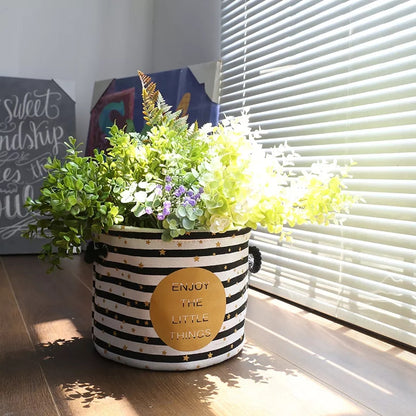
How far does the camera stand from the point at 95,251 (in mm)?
826

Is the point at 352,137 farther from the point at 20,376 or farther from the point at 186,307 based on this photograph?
the point at 20,376

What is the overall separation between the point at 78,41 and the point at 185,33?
0.50 m

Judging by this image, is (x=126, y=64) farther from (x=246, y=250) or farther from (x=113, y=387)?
(x=113, y=387)

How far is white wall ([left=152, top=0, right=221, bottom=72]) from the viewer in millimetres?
1915

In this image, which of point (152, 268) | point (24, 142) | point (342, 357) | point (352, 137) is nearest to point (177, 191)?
point (152, 268)

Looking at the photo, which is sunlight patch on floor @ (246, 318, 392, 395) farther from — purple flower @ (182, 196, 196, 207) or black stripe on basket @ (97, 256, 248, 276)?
purple flower @ (182, 196, 196, 207)

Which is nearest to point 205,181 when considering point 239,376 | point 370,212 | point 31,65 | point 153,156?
point 153,156

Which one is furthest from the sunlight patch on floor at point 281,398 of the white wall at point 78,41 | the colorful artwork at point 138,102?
the white wall at point 78,41

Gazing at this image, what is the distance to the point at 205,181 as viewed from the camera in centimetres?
75

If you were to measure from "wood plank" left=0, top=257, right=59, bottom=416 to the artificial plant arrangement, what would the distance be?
18cm

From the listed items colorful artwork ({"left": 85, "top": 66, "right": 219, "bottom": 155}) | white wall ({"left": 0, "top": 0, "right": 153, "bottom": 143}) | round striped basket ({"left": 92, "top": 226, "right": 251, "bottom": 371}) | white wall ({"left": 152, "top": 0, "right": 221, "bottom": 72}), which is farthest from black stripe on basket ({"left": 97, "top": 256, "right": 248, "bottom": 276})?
white wall ({"left": 0, "top": 0, "right": 153, "bottom": 143})

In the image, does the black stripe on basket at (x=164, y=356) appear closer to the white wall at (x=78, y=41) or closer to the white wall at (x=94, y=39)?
the white wall at (x=94, y=39)

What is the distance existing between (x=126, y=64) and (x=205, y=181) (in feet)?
5.69

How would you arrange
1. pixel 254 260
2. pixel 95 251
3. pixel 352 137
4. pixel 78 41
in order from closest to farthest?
1. pixel 95 251
2. pixel 254 260
3. pixel 352 137
4. pixel 78 41
